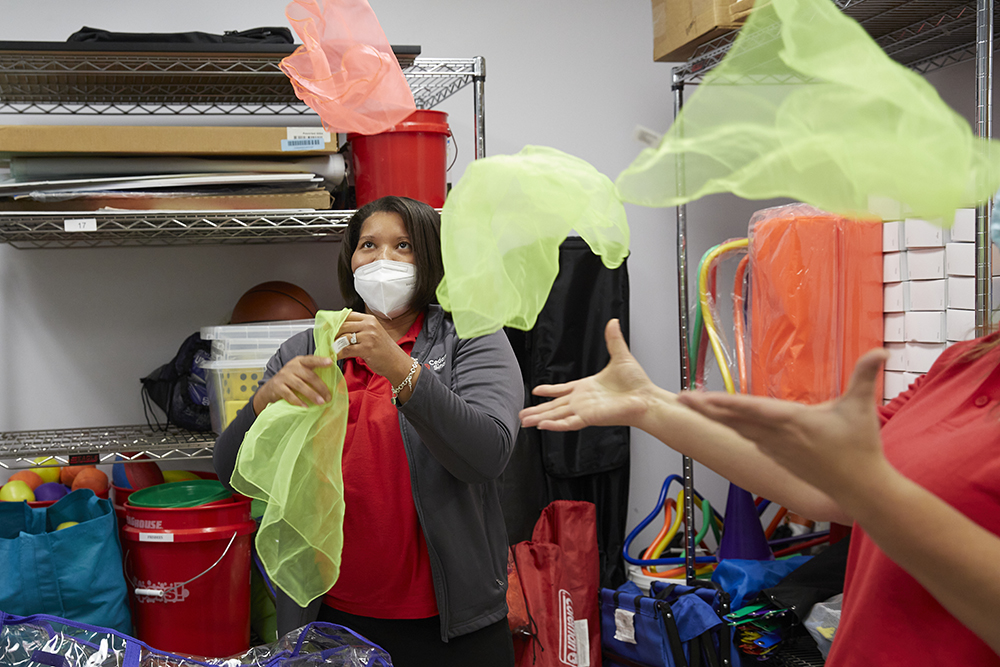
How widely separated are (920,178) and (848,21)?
0.50 ft

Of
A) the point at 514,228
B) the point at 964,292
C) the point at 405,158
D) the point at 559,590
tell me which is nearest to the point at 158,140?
the point at 405,158

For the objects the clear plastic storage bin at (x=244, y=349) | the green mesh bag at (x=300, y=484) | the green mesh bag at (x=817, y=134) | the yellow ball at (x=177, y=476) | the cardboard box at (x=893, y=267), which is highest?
the green mesh bag at (x=817, y=134)

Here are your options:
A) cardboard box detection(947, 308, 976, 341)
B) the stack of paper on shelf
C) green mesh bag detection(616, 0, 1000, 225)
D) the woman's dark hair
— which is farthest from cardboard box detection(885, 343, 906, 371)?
the stack of paper on shelf

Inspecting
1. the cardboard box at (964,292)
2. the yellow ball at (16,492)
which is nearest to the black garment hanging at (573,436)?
the cardboard box at (964,292)

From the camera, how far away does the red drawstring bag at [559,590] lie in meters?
2.18

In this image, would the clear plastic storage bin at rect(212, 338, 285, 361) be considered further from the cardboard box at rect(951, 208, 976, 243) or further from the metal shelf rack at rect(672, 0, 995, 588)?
the cardboard box at rect(951, 208, 976, 243)

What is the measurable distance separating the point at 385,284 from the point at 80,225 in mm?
971

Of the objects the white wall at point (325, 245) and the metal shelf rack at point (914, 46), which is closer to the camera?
the metal shelf rack at point (914, 46)

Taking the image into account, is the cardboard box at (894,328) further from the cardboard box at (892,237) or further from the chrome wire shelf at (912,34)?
the chrome wire shelf at (912,34)

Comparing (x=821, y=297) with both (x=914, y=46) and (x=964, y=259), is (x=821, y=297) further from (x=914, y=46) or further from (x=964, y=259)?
(x=914, y=46)

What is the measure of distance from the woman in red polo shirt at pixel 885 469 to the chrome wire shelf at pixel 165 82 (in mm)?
1487

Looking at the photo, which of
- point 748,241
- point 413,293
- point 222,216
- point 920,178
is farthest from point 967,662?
point 222,216

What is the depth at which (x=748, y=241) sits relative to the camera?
203 centimetres

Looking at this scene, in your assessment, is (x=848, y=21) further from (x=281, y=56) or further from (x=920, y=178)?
(x=281, y=56)
